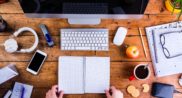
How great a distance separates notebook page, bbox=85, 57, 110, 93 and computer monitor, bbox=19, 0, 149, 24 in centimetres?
21

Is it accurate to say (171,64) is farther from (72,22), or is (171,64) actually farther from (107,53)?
(72,22)

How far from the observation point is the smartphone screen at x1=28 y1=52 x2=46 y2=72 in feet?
4.31

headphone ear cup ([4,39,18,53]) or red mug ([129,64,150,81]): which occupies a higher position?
headphone ear cup ([4,39,18,53])

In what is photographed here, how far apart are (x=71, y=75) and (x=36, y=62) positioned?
0.17 meters

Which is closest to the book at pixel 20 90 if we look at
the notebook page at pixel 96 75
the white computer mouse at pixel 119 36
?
the notebook page at pixel 96 75

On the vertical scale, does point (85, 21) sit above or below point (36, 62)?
above

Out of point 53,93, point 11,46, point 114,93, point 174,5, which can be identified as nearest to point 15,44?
point 11,46

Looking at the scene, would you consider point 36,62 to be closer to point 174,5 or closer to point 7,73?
point 7,73

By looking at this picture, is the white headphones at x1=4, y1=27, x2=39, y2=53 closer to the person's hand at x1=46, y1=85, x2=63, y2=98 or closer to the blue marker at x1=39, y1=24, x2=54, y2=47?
the blue marker at x1=39, y1=24, x2=54, y2=47

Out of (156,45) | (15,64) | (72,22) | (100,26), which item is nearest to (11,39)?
(15,64)

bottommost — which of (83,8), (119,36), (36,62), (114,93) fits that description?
(114,93)

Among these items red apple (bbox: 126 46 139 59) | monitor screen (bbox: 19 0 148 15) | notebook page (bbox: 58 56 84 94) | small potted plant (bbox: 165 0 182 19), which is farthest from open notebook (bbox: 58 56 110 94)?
small potted plant (bbox: 165 0 182 19)

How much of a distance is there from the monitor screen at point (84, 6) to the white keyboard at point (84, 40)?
13cm

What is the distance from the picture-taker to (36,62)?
1.32 metres
